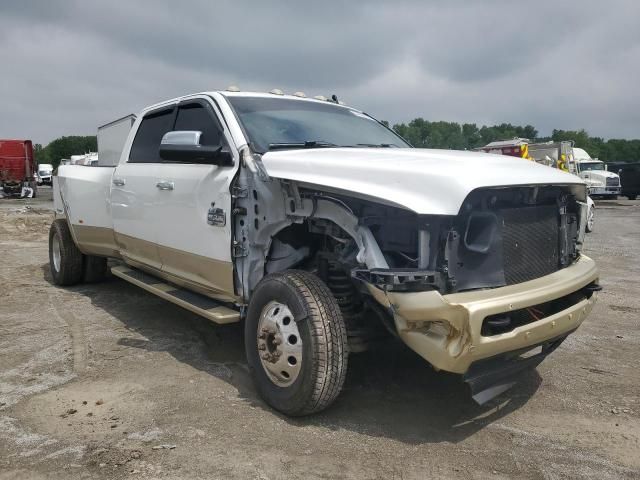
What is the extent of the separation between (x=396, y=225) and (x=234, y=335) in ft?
7.69

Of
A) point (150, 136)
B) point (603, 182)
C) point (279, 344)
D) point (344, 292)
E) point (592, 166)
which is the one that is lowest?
point (279, 344)

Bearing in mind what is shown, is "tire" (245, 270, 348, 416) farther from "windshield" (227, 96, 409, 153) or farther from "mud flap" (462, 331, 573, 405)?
"windshield" (227, 96, 409, 153)

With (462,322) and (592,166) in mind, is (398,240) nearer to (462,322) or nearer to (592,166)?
(462,322)

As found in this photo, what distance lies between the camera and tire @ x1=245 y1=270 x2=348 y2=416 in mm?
3010

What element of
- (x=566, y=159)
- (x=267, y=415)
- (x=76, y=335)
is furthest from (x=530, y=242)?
(x=566, y=159)

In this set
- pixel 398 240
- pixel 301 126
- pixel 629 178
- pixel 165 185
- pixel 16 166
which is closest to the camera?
pixel 398 240

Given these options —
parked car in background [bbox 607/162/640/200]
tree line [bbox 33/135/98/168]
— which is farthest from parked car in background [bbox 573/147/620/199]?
tree line [bbox 33/135/98/168]

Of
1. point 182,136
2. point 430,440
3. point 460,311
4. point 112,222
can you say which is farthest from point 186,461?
point 112,222

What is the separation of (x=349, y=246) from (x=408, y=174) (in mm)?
633

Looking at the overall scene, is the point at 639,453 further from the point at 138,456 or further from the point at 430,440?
the point at 138,456

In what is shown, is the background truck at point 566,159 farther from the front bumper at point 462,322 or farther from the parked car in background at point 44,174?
the parked car in background at point 44,174

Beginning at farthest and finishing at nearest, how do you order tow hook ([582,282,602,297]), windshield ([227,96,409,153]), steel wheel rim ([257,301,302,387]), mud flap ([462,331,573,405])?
windshield ([227,96,409,153]) → tow hook ([582,282,602,297]) → steel wheel rim ([257,301,302,387]) → mud flap ([462,331,573,405])

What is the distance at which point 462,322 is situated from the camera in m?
2.61

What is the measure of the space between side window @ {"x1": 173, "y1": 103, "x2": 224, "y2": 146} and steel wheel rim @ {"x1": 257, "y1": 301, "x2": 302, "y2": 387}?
4.33 feet
